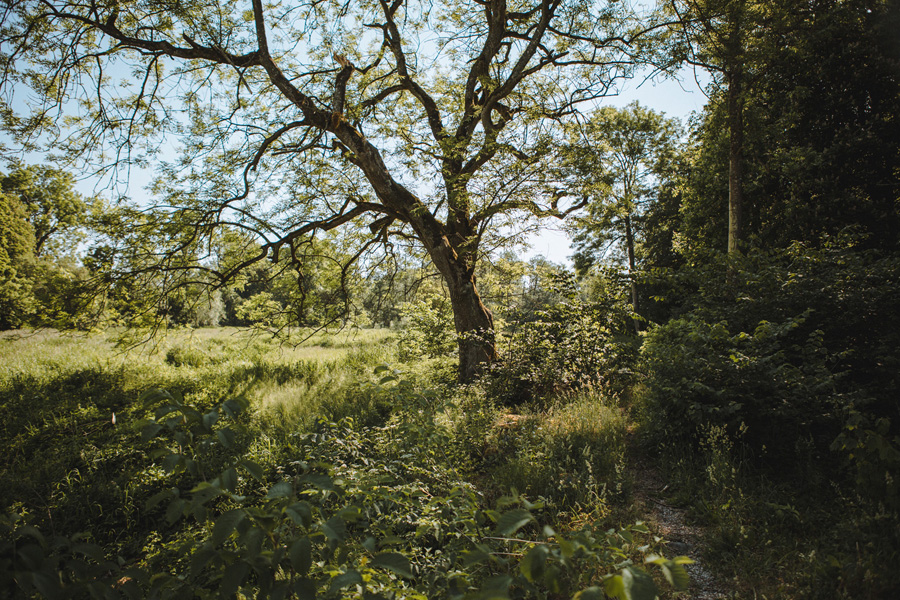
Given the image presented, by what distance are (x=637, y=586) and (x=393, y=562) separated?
740 mm

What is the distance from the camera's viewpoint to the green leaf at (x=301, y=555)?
45.8 inches

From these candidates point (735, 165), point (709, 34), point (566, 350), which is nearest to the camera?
point (709, 34)

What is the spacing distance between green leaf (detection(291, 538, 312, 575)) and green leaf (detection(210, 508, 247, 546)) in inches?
7.7

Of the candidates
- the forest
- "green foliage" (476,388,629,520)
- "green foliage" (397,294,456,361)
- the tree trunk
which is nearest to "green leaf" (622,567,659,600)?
the forest

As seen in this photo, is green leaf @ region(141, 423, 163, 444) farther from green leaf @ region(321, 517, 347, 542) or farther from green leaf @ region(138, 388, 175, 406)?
green leaf @ region(321, 517, 347, 542)

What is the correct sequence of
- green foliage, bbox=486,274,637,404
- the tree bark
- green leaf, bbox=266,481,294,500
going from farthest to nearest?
the tree bark
green foliage, bbox=486,274,637,404
green leaf, bbox=266,481,294,500

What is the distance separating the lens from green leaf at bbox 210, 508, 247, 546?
1.19m

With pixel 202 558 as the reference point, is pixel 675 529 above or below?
below

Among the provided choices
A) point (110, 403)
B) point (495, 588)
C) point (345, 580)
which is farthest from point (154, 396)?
point (110, 403)

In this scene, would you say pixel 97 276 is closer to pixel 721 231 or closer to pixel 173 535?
pixel 173 535

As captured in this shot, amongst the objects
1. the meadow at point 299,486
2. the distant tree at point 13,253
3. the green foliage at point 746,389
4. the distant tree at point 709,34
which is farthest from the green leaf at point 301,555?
the distant tree at point 13,253

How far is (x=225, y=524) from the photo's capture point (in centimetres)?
123

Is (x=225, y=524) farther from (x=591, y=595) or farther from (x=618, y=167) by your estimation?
(x=618, y=167)

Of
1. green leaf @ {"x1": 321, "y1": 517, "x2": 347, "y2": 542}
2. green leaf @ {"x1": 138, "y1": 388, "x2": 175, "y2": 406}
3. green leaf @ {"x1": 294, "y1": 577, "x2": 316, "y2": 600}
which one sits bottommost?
green leaf @ {"x1": 294, "y1": 577, "x2": 316, "y2": 600}
